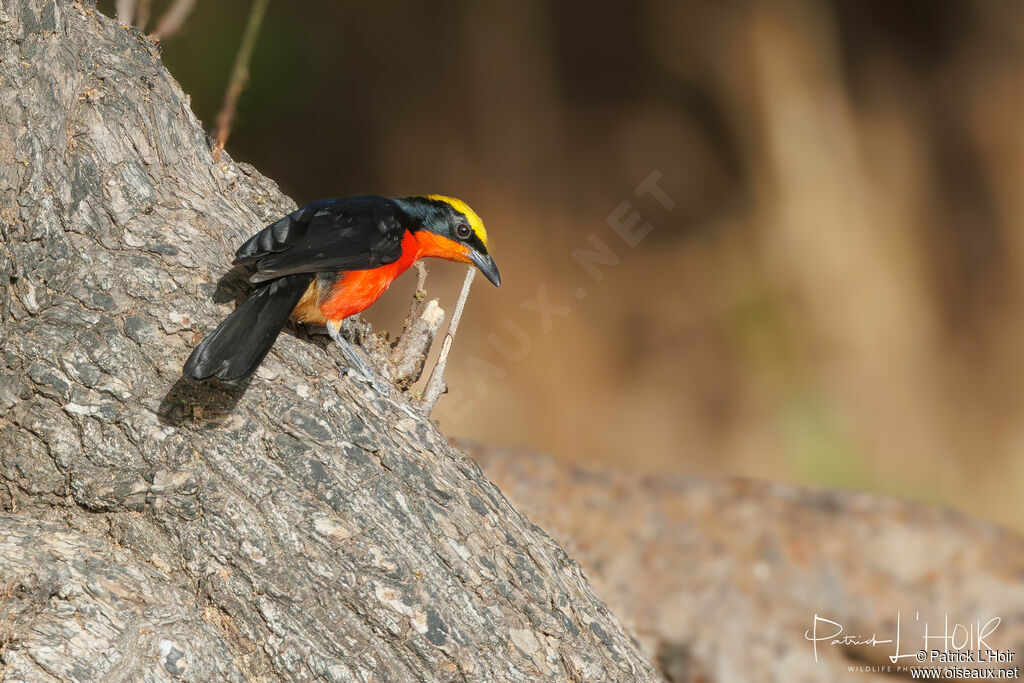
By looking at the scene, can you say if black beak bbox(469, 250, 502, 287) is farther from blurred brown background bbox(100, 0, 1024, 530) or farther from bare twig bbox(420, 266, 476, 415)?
blurred brown background bbox(100, 0, 1024, 530)

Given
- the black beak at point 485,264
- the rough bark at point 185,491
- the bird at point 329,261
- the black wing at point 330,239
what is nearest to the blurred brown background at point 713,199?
the black beak at point 485,264

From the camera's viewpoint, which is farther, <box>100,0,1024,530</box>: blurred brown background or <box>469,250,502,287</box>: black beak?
<box>100,0,1024,530</box>: blurred brown background

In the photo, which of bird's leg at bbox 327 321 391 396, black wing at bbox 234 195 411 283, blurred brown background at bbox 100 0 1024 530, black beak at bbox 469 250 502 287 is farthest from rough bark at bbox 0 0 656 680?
blurred brown background at bbox 100 0 1024 530

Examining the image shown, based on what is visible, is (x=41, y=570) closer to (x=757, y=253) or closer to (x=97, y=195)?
(x=97, y=195)

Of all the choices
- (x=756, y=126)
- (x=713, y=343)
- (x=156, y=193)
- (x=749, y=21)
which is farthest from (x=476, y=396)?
(x=156, y=193)

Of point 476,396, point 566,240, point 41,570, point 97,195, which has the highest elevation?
point 566,240

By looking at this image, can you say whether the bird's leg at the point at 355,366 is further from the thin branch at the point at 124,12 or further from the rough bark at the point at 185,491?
the thin branch at the point at 124,12

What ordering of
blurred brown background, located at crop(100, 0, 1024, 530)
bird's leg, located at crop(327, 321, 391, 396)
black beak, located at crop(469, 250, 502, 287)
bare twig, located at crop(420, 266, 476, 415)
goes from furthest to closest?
blurred brown background, located at crop(100, 0, 1024, 530), black beak, located at crop(469, 250, 502, 287), bare twig, located at crop(420, 266, 476, 415), bird's leg, located at crop(327, 321, 391, 396)
